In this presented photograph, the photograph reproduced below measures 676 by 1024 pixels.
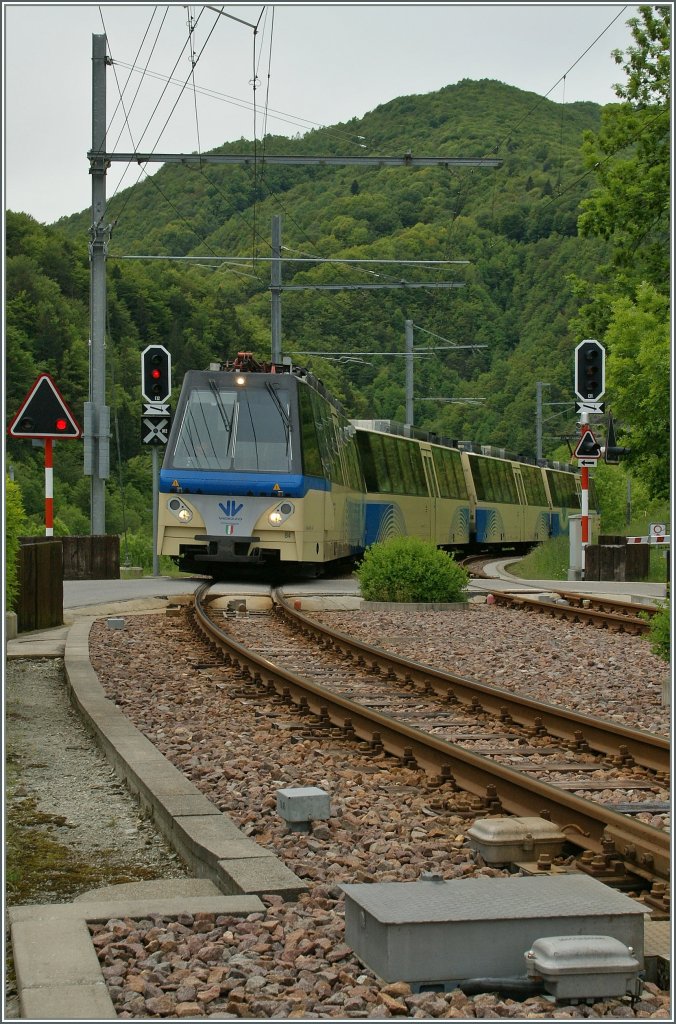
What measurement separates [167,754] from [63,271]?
7208 centimetres

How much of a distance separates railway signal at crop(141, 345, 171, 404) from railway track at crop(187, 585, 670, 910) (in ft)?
31.0

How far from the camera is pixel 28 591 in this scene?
49.9ft

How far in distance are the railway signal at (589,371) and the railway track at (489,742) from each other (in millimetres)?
12180

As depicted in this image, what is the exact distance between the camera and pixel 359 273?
2247 inches

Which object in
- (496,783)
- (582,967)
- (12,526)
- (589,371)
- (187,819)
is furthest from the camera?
(589,371)

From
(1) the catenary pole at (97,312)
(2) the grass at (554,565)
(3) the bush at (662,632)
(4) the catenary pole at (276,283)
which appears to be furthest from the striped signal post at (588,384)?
(3) the bush at (662,632)

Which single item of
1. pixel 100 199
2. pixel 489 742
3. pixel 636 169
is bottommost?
pixel 489 742

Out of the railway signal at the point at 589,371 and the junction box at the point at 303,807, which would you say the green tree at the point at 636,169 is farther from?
the junction box at the point at 303,807

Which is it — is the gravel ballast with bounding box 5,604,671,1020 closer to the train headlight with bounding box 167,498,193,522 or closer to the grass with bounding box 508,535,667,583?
the train headlight with bounding box 167,498,193,522

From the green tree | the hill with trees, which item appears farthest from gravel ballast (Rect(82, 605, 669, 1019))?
the green tree

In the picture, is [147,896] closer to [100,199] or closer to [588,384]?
[100,199]

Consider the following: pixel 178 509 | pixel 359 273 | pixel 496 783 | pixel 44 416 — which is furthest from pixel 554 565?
pixel 359 273

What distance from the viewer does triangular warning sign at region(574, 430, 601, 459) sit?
1002 inches

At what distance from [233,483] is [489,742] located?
45.4ft
